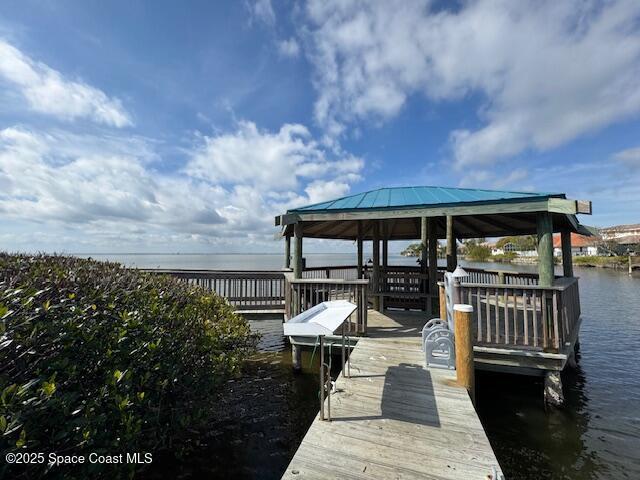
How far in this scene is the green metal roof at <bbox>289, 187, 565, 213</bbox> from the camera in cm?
601

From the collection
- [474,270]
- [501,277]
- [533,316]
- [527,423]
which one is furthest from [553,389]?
[474,270]

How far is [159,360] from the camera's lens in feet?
10.8

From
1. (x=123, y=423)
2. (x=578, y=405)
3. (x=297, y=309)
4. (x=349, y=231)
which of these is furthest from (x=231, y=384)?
(x=349, y=231)

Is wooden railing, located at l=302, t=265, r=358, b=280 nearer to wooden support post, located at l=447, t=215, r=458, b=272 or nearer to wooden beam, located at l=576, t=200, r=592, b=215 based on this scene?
wooden support post, located at l=447, t=215, r=458, b=272

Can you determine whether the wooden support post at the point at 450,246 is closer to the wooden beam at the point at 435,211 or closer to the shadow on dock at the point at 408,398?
the wooden beam at the point at 435,211

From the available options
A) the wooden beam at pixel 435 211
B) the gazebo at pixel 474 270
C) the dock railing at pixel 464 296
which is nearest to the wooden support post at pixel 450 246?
the gazebo at pixel 474 270

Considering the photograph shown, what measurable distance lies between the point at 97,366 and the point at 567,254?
1082 cm

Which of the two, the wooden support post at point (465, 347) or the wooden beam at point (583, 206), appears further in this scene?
the wooden beam at point (583, 206)

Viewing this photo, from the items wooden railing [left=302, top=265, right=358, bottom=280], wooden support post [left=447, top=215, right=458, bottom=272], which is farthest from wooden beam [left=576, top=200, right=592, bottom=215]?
wooden railing [left=302, top=265, right=358, bottom=280]

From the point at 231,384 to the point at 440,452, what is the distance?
497cm

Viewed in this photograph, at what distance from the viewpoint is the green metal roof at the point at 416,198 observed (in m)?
6.01

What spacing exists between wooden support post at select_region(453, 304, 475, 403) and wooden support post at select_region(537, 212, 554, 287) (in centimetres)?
201

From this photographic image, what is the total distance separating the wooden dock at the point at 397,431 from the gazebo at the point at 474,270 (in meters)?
1.55

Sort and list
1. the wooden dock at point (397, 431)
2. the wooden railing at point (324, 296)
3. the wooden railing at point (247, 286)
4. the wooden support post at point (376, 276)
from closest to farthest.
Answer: the wooden dock at point (397, 431) → the wooden railing at point (324, 296) → the wooden railing at point (247, 286) → the wooden support post at point (376, 276)
